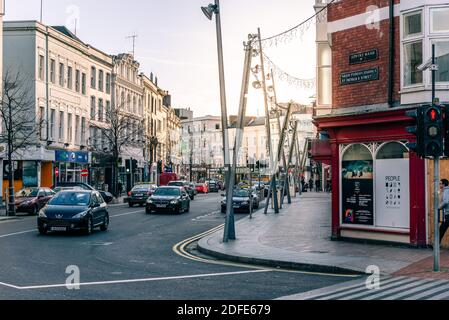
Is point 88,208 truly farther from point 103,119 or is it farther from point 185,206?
point 103,119

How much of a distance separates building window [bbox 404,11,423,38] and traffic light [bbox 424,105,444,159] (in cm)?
541

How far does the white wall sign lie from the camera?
17.9 meters

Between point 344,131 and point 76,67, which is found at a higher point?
point 76,67

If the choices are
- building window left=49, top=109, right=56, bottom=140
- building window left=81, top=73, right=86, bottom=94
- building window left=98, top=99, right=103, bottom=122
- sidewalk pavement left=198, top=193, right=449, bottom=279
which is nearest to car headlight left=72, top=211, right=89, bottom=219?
sidewalk pavement left=198, top=193, right=449, bottom=279

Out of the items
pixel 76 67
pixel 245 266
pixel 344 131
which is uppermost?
pixel 76 67

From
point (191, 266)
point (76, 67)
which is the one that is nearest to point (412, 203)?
point (191, 266)

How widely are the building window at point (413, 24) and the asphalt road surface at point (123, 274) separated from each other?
8078 mm

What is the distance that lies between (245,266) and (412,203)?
5.38 m

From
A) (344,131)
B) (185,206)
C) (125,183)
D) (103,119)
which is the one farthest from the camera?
(125,183)

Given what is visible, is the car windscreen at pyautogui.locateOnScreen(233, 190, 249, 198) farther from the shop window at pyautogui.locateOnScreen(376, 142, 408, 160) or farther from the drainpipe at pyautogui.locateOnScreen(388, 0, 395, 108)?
the drainpipe at pyautogui.locateOnScreen(388, 0, 395, 108)

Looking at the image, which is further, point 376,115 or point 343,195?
point 343,195

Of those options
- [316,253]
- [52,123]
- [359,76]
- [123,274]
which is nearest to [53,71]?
[52,123]

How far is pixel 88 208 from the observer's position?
2255 centimetres

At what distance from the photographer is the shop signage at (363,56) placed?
18.9 meters
